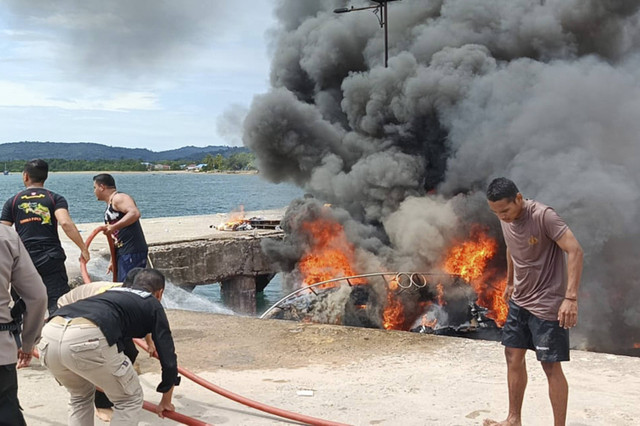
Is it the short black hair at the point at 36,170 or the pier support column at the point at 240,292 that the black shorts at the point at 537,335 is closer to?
the short black hair at the point at 36,170

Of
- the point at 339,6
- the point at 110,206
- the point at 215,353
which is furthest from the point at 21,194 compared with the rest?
the point at 339,6

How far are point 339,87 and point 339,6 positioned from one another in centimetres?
369

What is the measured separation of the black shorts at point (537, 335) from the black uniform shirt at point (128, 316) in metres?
2.41

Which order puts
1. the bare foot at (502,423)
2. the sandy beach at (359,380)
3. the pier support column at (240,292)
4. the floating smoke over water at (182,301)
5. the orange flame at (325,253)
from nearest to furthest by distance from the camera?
the bare foot at (502,423) < the sandy beach at (359,380) < the floating smoke over water at (182,301) < the orange flame at (325,253) < the pier support column at (240,292)

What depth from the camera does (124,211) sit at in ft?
19.4

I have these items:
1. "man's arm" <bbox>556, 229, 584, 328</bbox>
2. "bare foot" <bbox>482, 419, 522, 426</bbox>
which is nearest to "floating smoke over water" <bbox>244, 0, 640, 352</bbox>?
"bare foot" <bbox>482, 419, 522, 426</bbox>

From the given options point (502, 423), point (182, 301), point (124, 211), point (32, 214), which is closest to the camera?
point (502, 423)

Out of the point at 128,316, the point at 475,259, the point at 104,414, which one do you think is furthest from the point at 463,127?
the point at 128,316

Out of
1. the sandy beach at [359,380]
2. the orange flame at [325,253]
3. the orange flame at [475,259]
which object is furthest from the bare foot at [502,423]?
the orange flame at [325,253]

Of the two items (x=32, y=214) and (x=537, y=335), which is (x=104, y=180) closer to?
(x=32, y=214)

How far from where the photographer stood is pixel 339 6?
76.9ft

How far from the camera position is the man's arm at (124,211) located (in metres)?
5.82

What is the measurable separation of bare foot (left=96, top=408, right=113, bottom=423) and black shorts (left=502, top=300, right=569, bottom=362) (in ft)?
10.3

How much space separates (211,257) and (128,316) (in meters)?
13.7
